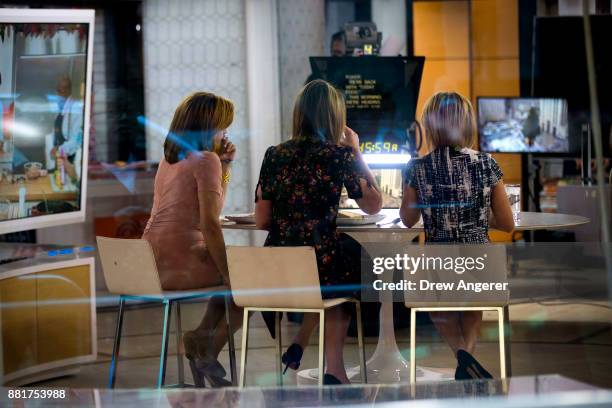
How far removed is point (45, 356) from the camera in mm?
4824

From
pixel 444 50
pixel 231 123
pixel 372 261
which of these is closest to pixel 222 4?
pixel 231 123

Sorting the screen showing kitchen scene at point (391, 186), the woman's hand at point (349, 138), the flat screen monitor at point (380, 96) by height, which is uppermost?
the flat screen monitor at point (380, 96)

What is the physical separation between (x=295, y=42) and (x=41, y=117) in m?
1.15

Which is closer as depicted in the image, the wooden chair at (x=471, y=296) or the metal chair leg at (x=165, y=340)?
the wooden chair at (x=471, y=296)

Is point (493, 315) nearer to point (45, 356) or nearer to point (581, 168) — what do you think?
point (581, 168)

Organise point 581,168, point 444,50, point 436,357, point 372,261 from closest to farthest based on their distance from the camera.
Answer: point 581,168, point 372,261, point 436,357, point 444,50

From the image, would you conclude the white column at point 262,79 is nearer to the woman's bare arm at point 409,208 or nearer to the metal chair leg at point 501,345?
the woman's bare arm at point 409,208

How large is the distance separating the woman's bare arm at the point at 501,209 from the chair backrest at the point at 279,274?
2.17 feet

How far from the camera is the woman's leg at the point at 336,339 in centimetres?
421

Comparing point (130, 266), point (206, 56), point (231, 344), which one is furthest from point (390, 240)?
point (206, 56)

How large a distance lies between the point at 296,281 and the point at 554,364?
114 cm

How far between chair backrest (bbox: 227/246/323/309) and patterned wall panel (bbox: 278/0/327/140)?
0.81 metres

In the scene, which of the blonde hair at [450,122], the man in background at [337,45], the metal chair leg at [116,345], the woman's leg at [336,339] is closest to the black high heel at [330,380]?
the woman's leg at [336,339]

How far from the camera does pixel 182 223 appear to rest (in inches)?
168
